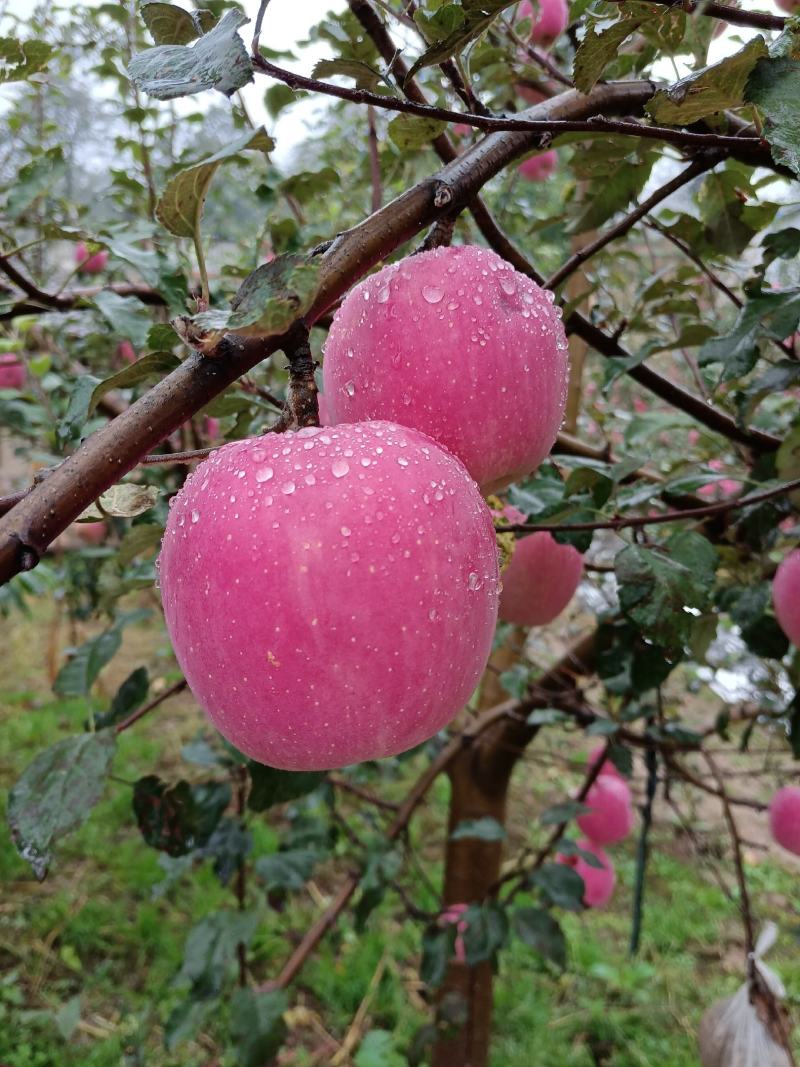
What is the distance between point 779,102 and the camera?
36 centimetres

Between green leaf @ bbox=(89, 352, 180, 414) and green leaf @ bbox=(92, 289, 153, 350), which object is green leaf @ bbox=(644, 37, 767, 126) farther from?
green leaf @ bbox=(92, 289, 153, 350)

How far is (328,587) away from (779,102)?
1.07 ft

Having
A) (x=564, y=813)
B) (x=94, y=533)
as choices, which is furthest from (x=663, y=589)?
(x=94, y=533)

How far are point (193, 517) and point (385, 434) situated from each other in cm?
10

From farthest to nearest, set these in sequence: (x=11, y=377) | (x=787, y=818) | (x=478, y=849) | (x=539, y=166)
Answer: (x=11, y=377)
(x=539, y=166)
(x=478, y=849)
(x=787, y=818)

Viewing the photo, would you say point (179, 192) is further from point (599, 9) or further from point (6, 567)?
point (599, 9)

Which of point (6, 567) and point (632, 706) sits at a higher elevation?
point (6, 567)

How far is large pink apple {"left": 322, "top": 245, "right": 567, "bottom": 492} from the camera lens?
0.41 meters

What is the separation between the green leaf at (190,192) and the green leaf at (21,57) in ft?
1.30

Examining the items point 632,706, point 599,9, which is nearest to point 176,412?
point 599,9

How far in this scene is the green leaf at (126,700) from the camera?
2.54 ft

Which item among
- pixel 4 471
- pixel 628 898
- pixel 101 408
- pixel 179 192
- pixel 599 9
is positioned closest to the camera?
pixel 179 192

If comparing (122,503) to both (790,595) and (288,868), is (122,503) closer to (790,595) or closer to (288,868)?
(790,595)

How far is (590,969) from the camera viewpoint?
1868 millimetres
